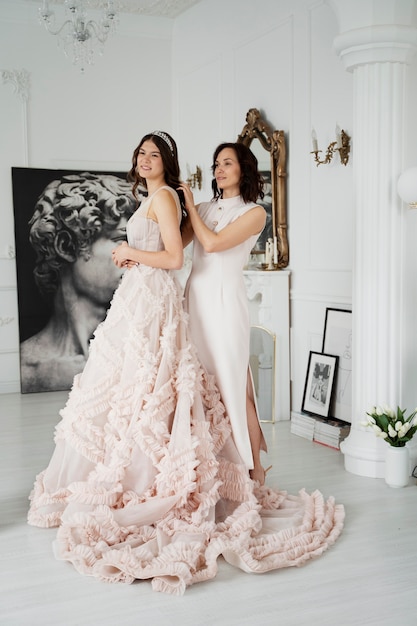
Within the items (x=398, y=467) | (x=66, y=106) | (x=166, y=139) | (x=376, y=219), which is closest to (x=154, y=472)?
(x=398, y=467)

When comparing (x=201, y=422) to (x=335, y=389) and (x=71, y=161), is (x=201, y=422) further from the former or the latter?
(x=71, y=161)

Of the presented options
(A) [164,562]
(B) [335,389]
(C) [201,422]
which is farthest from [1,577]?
(B) [335,389]

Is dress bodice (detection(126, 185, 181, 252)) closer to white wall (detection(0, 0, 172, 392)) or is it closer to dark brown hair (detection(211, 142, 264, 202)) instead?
dark brown hair (detection(211, 142, 264, 202))

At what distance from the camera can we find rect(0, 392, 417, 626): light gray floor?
8.71 ft

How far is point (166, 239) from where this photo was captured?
11.8 feet

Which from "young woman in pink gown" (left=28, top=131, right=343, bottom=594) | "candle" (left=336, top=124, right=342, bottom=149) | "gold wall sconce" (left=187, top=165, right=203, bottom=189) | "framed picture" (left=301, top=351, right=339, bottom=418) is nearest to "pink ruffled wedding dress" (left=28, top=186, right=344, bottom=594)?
"young woman in pink gown" (left=28, top=131, right=343, bottom=594)

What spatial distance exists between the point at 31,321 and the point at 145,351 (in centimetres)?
372

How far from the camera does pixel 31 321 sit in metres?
7.00

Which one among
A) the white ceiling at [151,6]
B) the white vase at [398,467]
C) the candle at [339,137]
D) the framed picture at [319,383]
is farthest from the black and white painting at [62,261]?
the white vase at [398,467]

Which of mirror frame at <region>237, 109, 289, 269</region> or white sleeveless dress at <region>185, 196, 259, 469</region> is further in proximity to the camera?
mirror frame at <region>237, 109, 289, 269</region>

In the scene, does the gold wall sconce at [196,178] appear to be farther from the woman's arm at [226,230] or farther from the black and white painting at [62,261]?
the woman's arm at [226,230]

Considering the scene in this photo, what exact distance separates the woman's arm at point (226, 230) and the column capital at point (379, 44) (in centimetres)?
123

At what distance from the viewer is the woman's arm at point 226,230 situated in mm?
3604

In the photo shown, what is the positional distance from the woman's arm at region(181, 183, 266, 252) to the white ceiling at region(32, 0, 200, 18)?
3.92 metres
